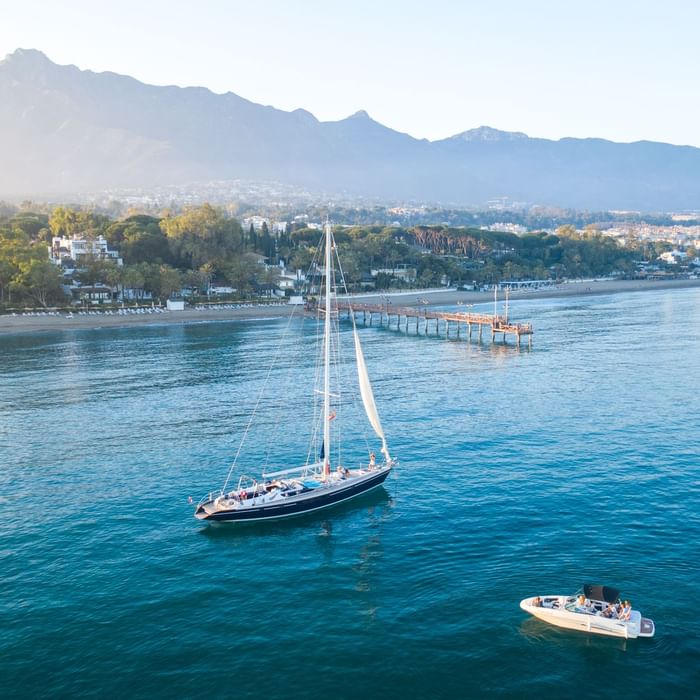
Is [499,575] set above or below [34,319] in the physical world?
below

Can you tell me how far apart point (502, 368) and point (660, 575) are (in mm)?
50245

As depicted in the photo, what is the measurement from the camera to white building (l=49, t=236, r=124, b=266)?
143m

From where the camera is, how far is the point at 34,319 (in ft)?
383

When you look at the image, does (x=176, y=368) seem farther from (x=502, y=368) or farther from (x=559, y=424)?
(x=559, y=424)

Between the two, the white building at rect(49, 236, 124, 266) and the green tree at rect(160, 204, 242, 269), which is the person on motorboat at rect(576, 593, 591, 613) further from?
the green tree at rect(160, 204, 242, 269)

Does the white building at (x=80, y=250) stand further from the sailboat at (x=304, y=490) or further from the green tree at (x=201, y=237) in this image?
the sailboat at (x=304, y=490)

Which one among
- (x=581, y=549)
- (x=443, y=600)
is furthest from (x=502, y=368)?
(x=443, y=600)

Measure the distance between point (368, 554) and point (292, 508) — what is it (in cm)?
572

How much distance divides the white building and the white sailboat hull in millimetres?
130757

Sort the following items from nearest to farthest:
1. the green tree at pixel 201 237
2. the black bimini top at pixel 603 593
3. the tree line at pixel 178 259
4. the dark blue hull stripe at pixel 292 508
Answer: the black bimini top at pixel 603 593 < the dark blue hull stripe at pixel 292 508 < the tree line at pixel 178 259 < the green tree at pixel 201 237

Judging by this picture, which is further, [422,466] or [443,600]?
[422,466]

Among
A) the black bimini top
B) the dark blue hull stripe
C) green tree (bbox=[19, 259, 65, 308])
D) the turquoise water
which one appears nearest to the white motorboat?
the black bimini top

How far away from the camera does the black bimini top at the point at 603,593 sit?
2617cm

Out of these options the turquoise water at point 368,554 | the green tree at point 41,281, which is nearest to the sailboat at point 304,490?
the turquoise water at point 368,554
